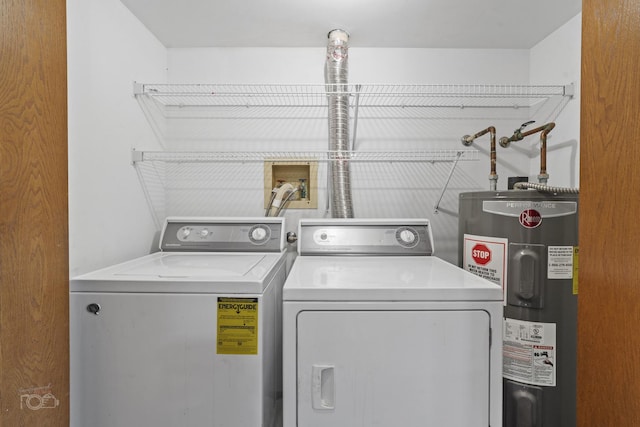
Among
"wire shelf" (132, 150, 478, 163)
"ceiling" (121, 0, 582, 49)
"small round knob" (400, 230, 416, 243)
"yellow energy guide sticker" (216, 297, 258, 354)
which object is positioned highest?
"ceiling" (121, 0, 582, 49)

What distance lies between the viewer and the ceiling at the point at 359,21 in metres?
1.55

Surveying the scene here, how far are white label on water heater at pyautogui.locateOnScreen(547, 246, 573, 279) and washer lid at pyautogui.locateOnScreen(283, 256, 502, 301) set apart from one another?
16.0 inches

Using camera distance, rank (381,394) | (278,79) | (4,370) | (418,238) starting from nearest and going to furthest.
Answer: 1. (4,370)
2. (381,394)
3. (418,238)
4. (278,79)

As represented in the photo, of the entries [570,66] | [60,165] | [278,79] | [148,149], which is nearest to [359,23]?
[278,79]

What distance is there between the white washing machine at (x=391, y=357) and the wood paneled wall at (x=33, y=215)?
2.50 ft

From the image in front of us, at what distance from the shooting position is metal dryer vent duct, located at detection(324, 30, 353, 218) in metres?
1.78

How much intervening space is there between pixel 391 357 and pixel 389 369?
0.04 meters

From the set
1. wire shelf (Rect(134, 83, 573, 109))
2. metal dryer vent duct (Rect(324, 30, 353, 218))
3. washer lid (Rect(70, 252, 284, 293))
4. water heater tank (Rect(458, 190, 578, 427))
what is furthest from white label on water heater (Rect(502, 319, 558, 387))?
wire shelf (Rect(134, 83, 573, 109))

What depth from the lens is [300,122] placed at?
1992mm

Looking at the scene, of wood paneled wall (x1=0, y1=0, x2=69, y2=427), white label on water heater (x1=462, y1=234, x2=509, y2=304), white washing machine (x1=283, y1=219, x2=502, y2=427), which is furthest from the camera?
white label on water heater (x1=462, y1=234, x2=509, y2=304)

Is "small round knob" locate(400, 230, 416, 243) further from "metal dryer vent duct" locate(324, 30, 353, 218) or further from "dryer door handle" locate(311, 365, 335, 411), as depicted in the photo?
"dryer door handle" locate(311, 365, 335, 411)

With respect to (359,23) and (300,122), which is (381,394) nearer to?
(300,122)

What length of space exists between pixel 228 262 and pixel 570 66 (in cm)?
215

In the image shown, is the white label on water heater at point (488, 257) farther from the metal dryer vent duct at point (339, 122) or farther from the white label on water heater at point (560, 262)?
the metal dryer vent duct at point (339, 122)
